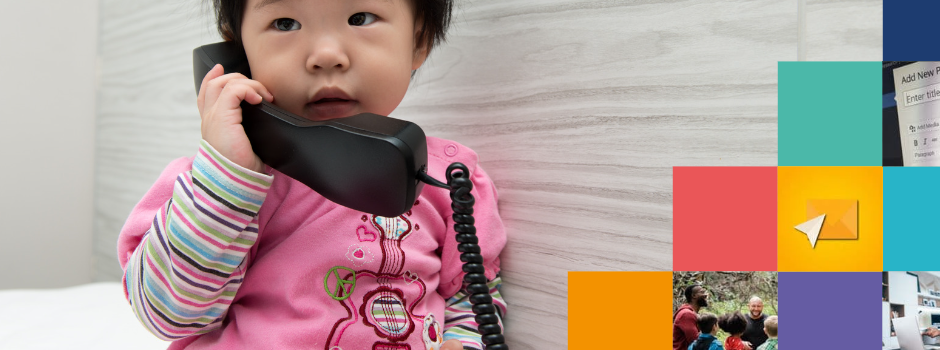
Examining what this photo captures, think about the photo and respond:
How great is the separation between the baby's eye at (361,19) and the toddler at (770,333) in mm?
460

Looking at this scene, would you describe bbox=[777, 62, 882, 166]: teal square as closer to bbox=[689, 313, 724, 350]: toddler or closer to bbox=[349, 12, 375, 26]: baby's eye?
bbox=[689, 313, 724, 350]: toddler

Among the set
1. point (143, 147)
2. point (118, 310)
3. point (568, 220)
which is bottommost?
point (118, 310)

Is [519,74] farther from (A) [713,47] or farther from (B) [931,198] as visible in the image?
(B) [931,198]

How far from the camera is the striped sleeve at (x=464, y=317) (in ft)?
2.40

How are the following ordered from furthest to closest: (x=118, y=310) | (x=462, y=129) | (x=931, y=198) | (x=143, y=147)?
(x=143, y=147) < (x=118, y=310) < (x=462, y=129) < (x=931, y=198)

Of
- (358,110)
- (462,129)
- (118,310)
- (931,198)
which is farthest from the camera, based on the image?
(118,310)

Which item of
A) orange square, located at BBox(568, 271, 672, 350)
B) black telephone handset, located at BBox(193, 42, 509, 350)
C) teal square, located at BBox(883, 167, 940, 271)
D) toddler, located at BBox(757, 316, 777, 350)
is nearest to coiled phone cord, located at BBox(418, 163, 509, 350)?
black telephone handset, located at BBox(193, 42, 509, 350)

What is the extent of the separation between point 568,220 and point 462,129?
202mm

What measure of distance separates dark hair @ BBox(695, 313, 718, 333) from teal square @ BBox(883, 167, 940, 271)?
0.15m

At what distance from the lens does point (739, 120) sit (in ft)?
1.84

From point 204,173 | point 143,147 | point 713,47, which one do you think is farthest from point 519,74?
point 143,147

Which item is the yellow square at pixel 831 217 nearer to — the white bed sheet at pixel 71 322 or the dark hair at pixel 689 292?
the dark hair at pixel 689 292

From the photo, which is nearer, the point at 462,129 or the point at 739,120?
the point at 739,120

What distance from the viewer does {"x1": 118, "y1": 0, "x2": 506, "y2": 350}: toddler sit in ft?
1.90
